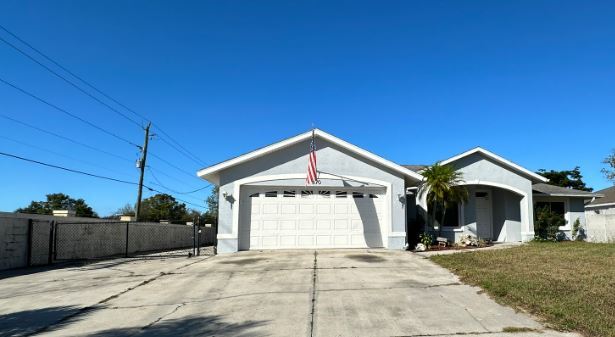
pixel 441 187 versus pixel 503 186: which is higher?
pixel 503 186

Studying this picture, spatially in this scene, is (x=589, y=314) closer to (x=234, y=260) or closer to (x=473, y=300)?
(x=473, y=300)

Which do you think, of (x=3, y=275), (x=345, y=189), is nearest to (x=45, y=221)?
(x=3, y=275)

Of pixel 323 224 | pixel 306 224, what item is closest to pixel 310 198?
pixel 306 224

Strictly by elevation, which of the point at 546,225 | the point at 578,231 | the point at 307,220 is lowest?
the point at 578,231

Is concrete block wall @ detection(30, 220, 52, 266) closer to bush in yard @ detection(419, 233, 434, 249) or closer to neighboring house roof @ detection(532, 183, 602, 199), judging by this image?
bush in yard @ detection(419, 233, 434, 249)

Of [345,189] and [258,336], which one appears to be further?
[345,189]

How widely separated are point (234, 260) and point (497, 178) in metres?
12.3

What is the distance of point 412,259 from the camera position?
43.6ft

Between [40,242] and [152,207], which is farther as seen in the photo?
[152,207]

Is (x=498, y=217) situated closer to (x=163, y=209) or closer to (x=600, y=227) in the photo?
(x=600, y=227)

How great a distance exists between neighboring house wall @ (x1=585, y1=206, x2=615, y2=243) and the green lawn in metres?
8.05

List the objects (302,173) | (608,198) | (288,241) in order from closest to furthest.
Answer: (288,241)
(302,173)
(608,198)

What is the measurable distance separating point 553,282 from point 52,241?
15946mm

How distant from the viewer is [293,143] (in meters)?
16.3
